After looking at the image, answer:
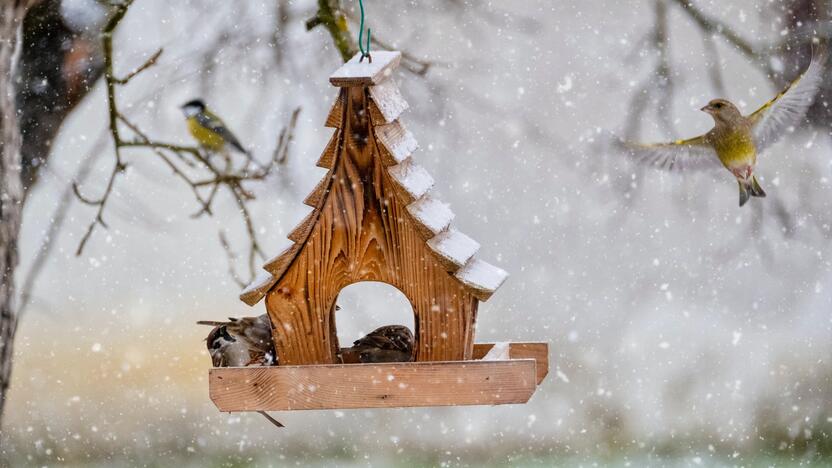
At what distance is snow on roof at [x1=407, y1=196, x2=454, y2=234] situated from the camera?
1682mm

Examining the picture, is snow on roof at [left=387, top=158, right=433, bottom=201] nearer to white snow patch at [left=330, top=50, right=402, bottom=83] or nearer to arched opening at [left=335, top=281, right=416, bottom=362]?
white snow patch at [left=330, top=50, right=402, bottom=83]

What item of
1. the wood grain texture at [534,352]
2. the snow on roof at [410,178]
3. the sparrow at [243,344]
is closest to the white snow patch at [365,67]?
the snow on roof at [410,178]

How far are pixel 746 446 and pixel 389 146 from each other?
263cm

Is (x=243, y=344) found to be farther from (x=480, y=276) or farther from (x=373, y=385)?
(x=480, y=276)

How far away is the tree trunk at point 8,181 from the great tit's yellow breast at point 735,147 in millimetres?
1957

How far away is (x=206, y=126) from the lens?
3.30 meters

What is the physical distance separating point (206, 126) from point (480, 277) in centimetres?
176

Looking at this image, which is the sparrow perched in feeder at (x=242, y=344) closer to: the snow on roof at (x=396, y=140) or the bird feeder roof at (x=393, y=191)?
the bird feeder roof at (x=393, y=191)

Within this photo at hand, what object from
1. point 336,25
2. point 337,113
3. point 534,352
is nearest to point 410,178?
point 337,113

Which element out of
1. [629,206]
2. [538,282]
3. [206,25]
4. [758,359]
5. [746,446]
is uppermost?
[206,25]

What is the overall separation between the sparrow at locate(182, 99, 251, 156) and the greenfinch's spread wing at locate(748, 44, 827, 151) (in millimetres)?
1434

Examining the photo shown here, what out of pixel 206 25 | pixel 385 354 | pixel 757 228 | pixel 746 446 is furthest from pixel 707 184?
pixel 385 354

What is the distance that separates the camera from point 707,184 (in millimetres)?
3744

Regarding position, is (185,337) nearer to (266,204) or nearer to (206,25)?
(266,204)
